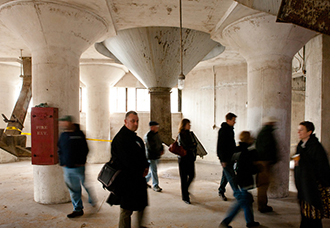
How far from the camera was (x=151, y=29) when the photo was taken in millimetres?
5316

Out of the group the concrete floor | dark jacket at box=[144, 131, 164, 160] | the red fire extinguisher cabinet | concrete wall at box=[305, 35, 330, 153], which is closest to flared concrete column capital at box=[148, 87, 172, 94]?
dark jacket at box=[144, 131, 164, 160]

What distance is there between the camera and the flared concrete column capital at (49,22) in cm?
379

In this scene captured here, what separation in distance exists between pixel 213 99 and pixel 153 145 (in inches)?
222

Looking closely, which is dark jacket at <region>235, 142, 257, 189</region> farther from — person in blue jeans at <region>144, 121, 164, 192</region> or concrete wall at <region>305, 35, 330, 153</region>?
concrete wall at <region>305, 35, 330, 153</region>

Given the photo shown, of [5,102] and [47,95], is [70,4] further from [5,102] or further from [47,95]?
[5,102]

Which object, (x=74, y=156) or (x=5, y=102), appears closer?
(x=74, y=156)

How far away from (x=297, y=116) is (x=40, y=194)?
8.73m

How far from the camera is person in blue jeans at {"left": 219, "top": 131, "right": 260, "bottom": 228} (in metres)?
2.84

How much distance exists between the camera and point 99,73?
8.86m

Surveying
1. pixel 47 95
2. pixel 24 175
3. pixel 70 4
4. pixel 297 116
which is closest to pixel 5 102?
pixel 24 175

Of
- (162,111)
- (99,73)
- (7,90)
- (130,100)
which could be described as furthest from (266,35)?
(7,90)

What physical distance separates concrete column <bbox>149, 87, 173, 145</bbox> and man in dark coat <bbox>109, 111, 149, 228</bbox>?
3.64 meters

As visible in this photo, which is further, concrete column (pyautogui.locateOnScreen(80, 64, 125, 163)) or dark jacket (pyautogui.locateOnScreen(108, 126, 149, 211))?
concrete column (pyautogui.locateOnScreen(80, 64, 125, 163))

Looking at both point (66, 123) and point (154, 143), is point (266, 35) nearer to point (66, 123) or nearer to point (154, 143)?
point (154, 143)
